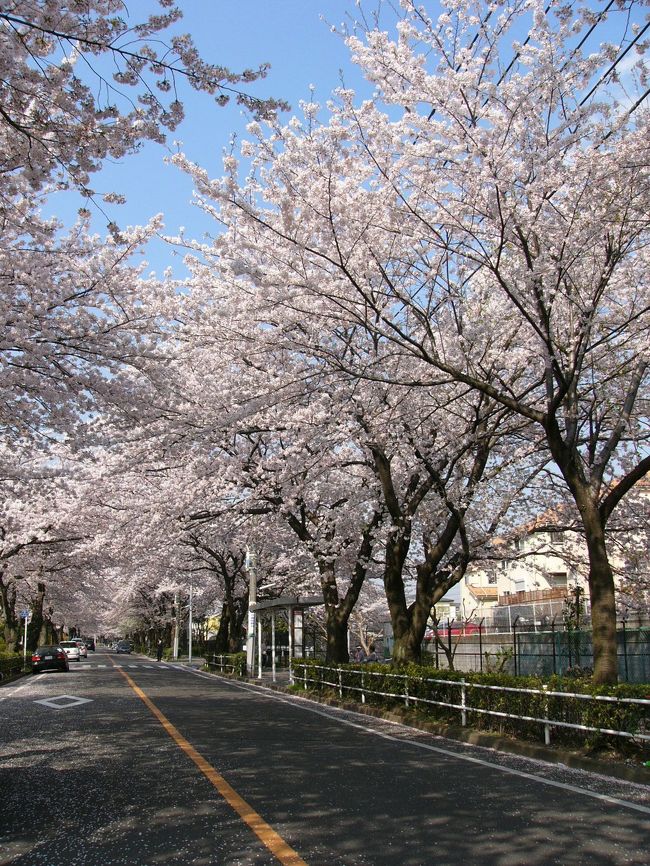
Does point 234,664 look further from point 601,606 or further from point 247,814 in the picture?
point 247,814

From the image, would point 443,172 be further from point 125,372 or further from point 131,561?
point 131,561

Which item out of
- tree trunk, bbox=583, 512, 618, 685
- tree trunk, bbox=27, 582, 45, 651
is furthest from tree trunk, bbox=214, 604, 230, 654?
tree trunk, bbox=583, 512, 618, 685

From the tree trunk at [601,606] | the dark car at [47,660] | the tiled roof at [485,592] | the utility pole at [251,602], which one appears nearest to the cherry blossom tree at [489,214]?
the tree trunk at [601,606]

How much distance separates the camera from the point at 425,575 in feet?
51.0

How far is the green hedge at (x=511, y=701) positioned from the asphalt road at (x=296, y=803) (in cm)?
82

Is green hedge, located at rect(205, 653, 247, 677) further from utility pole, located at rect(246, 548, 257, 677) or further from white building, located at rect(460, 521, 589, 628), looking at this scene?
white building, located at rect(460, 521, 589, 628)

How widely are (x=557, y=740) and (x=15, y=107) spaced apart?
9450 mm

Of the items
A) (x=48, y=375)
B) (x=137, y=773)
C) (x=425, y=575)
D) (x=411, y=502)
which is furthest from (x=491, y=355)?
(x=137, y=773)

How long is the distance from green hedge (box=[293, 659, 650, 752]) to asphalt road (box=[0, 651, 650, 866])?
82 centimetres

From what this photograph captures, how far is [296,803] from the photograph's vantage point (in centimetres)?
652

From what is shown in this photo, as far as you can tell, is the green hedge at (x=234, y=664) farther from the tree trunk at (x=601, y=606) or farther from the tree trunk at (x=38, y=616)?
the tree trunk at (x=601, y=606)

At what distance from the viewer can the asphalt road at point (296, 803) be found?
5.13 metres

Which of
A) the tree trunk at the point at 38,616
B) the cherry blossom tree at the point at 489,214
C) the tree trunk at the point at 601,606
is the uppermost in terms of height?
the cherry blossom tree at the point at 489,214

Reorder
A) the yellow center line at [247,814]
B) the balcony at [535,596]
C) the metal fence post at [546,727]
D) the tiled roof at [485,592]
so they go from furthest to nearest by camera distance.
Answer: the tiled roof at [485,592] → the balcony at [535,596] → the metal fence post at [546,727] → the yellow center line at [247,814]
